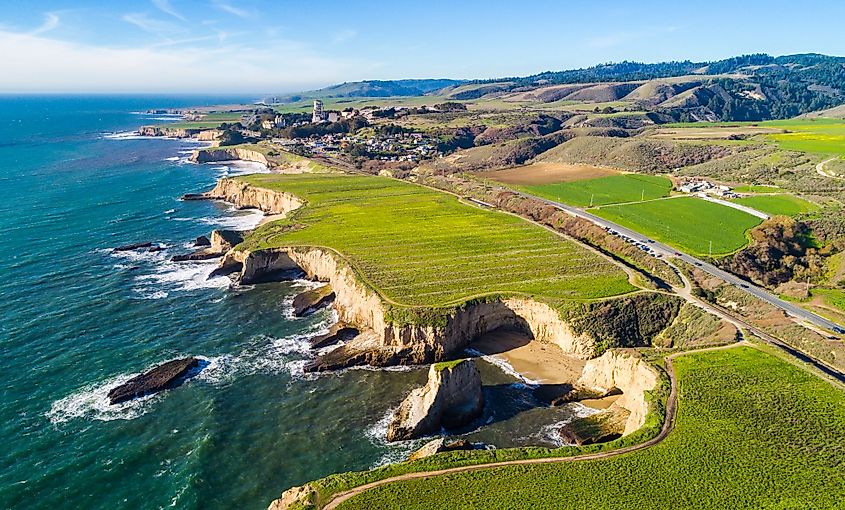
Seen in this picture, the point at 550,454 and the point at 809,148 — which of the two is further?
the point at 809,148

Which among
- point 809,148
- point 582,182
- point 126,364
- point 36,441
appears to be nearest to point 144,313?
point 126,364

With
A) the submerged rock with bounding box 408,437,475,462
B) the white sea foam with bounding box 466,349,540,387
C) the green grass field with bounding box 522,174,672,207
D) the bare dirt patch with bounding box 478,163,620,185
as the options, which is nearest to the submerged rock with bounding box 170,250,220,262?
the white sea foam with bounding box 466,349,540,387

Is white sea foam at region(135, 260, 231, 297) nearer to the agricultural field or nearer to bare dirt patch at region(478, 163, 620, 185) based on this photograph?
the agricultural field

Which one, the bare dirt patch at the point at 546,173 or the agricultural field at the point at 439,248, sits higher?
the bare dirt patch at the point at 546,173

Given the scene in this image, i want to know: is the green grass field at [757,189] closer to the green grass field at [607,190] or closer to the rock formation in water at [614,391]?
the green grass field at [607,190]

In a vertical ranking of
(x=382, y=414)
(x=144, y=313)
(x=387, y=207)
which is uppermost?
(x=387, y=207)

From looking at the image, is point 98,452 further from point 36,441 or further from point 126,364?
point 126,364

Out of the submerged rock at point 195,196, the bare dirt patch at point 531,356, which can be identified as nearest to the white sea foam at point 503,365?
the bare dirt patch at point 531,356
